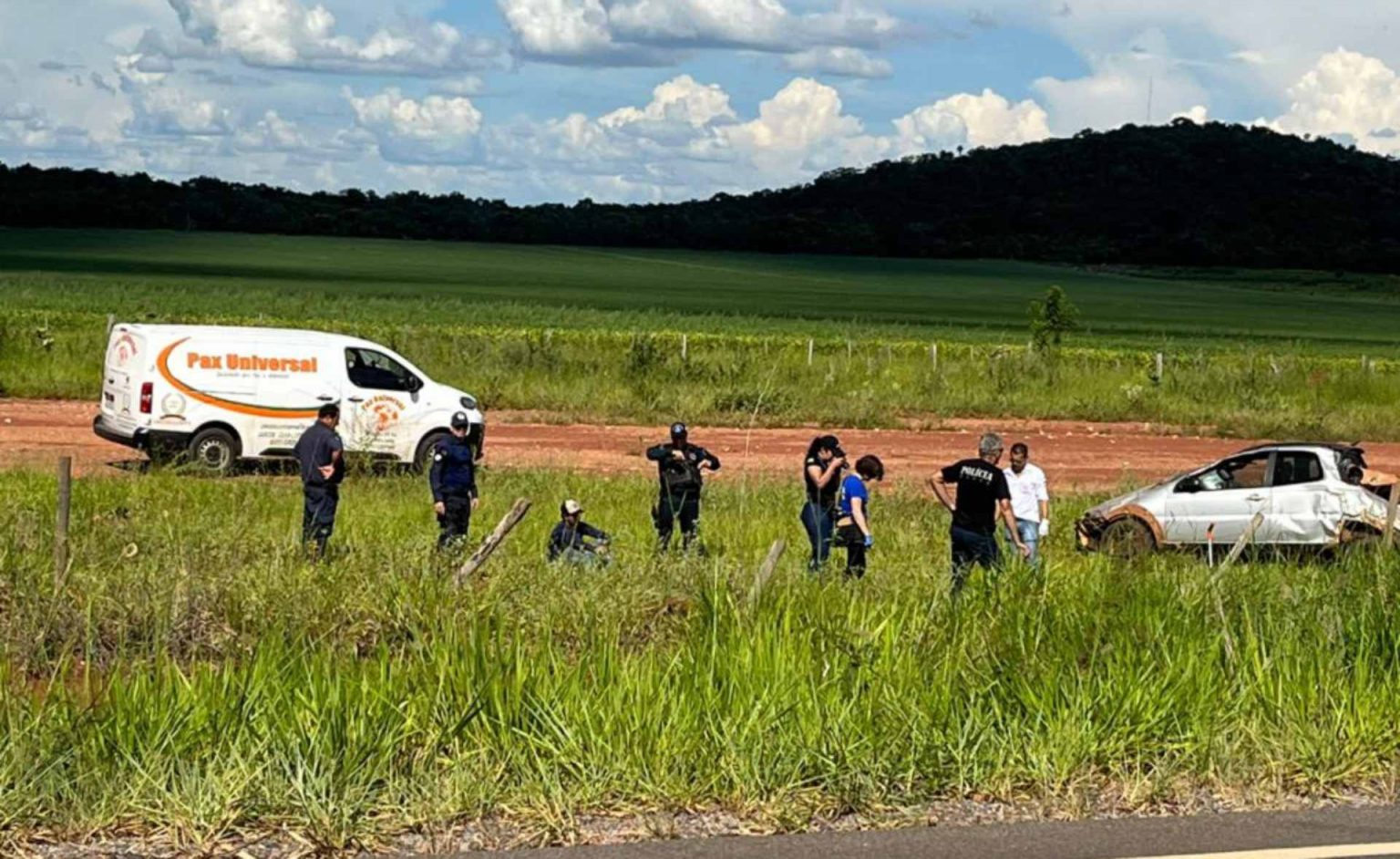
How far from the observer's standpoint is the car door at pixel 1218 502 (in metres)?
21.0

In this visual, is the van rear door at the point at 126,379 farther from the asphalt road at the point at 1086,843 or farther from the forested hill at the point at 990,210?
the forested hill at the point at 990,210

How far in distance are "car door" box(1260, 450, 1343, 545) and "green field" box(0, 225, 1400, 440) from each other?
50.9 ft

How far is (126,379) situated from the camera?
2523 cm

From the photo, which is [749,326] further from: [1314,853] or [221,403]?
[1314,853]

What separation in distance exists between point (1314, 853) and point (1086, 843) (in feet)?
2.97

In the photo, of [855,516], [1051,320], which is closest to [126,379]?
[855,516]

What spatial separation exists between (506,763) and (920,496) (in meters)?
17.0

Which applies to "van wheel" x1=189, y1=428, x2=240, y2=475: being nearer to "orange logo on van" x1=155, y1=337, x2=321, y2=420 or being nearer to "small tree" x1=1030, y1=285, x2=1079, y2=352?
"orange logo on van" x1=155, y1=337, x2=321, y2=420

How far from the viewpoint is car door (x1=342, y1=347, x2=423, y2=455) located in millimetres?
26109

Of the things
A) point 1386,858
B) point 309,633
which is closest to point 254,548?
point 309,633

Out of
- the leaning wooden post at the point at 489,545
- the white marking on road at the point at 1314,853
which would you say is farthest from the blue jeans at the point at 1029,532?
the white marking on road at the point at 1314,853

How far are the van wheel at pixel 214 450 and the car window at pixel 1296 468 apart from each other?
41.9 feet

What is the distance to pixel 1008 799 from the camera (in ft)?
29.8

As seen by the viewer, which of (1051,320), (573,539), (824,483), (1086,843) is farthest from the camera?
(1051,320)
